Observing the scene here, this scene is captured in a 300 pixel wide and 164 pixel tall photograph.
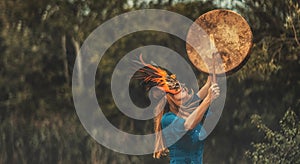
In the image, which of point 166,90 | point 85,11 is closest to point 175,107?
point 166,90

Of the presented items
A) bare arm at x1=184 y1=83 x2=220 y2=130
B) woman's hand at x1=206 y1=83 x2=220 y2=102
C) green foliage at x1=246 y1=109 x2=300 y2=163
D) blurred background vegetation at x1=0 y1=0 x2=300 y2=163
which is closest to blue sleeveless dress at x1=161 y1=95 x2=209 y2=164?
bare arm at x1=184 y1=83 x2=220 y2=130

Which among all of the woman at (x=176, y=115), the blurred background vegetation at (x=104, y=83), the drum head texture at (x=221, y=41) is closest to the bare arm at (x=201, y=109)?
the woman at (x=176, y=115)

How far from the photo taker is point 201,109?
406 cm

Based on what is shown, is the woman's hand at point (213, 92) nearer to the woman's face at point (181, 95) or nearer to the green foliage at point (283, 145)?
the woman's face at point (181, 95)

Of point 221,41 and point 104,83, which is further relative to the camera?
point 104,83

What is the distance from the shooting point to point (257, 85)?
33.2ft

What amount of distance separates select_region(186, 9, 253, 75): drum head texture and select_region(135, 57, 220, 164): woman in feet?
0.77

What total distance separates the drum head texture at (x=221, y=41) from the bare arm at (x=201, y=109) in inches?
14.3

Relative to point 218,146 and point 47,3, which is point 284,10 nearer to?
point 218,146

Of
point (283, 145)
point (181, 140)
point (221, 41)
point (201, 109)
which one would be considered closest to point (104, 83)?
point (283, 145)

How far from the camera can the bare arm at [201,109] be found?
13.2 feet

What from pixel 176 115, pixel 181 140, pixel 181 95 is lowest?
pixel 181 140

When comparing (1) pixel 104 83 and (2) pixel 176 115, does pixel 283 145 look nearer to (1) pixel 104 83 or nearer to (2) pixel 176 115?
(1) pixel 104 83

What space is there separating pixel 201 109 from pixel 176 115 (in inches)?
10.2
